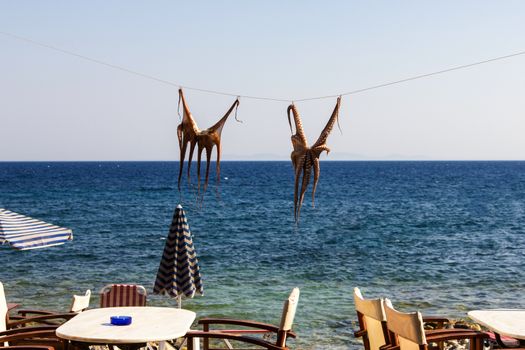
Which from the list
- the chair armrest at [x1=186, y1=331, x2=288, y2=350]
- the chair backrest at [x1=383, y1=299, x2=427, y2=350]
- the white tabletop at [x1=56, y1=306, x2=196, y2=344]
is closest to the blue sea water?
the white tabletop at [x1=56, y1=306, x2=196, y2=344]

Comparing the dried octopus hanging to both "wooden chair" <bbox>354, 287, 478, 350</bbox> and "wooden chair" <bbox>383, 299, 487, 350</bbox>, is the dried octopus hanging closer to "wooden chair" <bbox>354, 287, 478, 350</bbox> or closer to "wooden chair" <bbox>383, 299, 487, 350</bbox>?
"wooden chair" <bbox>354, 287, 478, 350</bbox>

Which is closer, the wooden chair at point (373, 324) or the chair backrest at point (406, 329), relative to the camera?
the chair backrest at point (406, 329)

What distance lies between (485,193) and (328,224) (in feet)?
108

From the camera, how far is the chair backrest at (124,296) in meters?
6.94

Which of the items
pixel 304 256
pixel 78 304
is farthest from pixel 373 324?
pixel 304 256

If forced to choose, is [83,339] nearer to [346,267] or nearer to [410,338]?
[410,338]

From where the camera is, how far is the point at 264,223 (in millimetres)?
38531

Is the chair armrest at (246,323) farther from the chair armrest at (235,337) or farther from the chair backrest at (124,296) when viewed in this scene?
the chair backrest at (124,296)

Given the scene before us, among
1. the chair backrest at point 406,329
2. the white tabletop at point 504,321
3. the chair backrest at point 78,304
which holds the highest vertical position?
the chair backrest at point 406,329

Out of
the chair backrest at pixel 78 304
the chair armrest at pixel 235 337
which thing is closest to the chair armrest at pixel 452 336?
the chair armrest at pixel 235 337

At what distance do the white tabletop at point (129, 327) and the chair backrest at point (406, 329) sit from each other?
1608 millimetres

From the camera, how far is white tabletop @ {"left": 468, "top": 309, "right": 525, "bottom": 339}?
17.6 feet

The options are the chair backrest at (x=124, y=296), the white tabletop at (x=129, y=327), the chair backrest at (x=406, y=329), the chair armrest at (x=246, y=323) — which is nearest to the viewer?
the chair backrest at (x=406, y=329)

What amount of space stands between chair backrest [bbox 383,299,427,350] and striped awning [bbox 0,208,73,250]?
14.6ft
